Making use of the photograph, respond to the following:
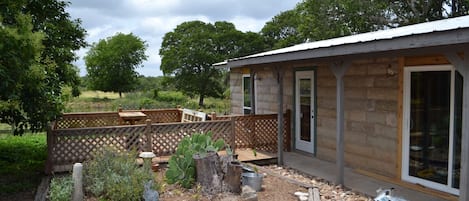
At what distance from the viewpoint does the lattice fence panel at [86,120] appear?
1018 centimetres

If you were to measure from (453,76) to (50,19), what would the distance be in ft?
22.7

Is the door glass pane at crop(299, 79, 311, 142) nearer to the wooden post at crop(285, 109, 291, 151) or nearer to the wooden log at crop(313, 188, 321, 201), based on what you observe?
the wooden post at crop(285, 109, 291, 151)

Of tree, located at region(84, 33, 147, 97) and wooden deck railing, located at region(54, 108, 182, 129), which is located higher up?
tree, located at region(84, 33, 147, 97)

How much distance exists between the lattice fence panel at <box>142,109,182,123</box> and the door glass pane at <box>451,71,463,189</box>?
8307 mm

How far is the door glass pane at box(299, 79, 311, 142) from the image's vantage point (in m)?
8.25

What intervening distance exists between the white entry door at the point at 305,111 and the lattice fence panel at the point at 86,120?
5.38 metres

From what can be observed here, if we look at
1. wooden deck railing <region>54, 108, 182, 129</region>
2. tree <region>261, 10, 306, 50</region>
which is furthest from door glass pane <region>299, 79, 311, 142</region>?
tree <region>261, 10, 306, 50</region>

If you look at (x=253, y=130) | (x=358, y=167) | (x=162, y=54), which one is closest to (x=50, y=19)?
(x=253, y=130)

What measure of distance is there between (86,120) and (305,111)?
6049 millimetres

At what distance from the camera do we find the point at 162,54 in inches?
1207

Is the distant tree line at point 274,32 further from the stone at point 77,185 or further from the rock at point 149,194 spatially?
the stone at point 77,185

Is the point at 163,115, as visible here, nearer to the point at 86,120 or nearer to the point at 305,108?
the point at 86,120

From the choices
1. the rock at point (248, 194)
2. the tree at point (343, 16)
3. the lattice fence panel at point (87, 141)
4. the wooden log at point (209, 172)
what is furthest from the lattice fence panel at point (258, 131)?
the tree at point (343, 16)

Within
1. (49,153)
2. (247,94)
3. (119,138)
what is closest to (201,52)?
(247,94)
